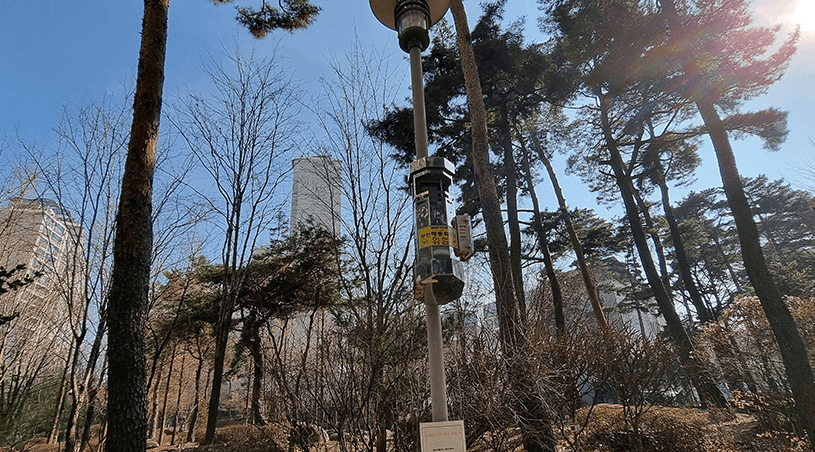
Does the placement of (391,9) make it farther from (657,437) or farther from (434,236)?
(657,437)

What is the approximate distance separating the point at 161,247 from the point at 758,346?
465 inches

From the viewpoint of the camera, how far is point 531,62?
41.9 feet

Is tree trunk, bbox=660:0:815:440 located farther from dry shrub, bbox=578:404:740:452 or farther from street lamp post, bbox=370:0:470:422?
street lamp post, bbox=370:0:470:422

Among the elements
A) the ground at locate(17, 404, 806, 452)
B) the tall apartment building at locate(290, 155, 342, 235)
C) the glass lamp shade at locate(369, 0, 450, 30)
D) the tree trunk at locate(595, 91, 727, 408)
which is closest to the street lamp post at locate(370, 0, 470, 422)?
the glass lamp shade at locate(369, 0, 450, 30)

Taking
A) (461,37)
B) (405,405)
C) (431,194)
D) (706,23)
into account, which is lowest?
(405,405)

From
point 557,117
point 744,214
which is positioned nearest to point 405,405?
point 744,214

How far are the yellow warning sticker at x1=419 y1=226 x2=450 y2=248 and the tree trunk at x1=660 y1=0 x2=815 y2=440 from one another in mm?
6440

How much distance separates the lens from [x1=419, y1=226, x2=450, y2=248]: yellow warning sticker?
84.6 inches

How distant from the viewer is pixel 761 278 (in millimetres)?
7438

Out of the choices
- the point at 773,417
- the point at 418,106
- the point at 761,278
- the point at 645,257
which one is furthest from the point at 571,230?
the point at 418,106

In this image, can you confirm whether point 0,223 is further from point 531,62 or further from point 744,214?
point 744,214

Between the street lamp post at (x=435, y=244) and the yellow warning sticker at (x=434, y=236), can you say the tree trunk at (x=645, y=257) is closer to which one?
the street lamp post at (x=435, y=244)

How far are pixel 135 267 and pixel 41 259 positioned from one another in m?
5.97

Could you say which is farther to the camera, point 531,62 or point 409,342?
point 531,62
